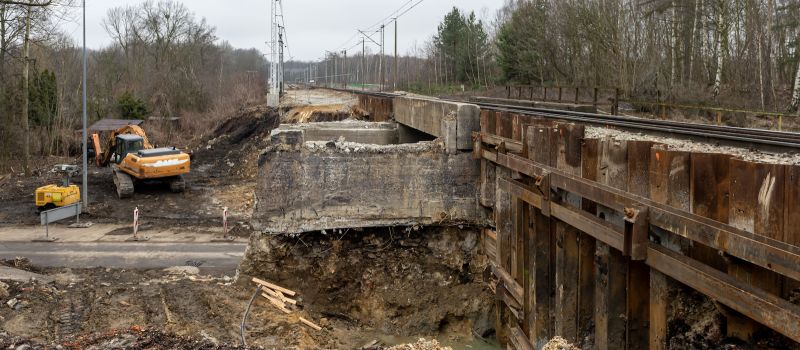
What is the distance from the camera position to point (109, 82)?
2194 inches

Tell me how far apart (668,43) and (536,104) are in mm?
16673

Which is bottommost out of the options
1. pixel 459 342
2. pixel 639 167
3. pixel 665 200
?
pixel 459 342

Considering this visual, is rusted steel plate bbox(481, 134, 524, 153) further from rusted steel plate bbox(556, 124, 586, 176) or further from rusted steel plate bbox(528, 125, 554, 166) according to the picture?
rusted steel plate bbox(556, 124, 586, 176)

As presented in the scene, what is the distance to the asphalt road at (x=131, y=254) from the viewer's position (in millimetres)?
15712

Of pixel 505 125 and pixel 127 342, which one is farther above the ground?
pixel 505 125

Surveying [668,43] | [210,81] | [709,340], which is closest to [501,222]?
[709,340]

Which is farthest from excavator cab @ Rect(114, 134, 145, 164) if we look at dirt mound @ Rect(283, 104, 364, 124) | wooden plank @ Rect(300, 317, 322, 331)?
wooden plank @ Rect(300, 317, 322, 331)

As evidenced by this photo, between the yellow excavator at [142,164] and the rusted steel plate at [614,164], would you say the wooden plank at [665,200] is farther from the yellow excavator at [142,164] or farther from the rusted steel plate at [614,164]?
the yellow excavator at [142,164]

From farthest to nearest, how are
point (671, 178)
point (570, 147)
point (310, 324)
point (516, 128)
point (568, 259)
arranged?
point (310, 324), point (516, 128), point (568, 259), point (570, 147), point (671, 178)

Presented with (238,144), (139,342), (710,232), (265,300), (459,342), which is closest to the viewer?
(710,232)

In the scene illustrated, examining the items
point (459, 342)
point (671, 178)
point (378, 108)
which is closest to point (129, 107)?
point (378, 108)

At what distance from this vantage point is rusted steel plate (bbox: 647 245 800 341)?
4.22 m

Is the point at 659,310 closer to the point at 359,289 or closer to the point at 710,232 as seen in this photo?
the point at 710,232

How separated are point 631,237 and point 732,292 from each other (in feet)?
4.11
